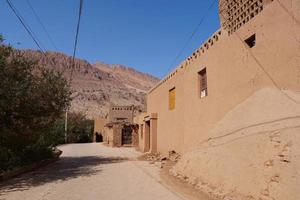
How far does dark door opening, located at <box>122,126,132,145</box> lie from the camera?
37219 millimetres

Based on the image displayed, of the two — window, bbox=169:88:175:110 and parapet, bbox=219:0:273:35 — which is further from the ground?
parapet, bbox=219:0:273:35

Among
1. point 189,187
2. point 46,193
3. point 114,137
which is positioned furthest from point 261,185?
point 114,137

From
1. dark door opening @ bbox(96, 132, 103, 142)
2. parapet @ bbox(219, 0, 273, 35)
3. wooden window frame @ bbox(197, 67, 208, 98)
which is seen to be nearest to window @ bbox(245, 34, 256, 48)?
parapet @ bbox(219, 0, 273, 35)

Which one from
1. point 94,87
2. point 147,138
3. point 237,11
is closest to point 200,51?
point 237,11

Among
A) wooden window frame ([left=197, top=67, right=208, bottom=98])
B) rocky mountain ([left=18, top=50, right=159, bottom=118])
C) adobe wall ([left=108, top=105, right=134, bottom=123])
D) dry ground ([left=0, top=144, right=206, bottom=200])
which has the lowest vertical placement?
dry ground ([left=0, top=144, right=206, bottom=200])

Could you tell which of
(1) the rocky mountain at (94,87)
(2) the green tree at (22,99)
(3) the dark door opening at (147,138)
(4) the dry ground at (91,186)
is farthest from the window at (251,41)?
(1) the rocky mountain at (94,87)

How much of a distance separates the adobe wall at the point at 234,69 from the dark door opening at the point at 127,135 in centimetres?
1738

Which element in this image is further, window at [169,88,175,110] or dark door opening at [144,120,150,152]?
dark door opening at [144,120,150,152]

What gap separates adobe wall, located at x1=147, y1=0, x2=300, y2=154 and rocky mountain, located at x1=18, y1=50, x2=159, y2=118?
40.2 meters

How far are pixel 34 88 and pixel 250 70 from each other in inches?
369

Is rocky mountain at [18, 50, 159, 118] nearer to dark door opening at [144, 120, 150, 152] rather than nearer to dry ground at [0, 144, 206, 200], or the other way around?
dark door opening at [144, 120, 150, 152]

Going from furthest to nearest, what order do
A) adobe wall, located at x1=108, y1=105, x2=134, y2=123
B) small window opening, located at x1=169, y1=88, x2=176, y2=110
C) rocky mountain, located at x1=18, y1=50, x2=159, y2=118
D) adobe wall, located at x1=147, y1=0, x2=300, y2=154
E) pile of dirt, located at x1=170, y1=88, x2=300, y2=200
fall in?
rocky mountain, located at x1=18, y1=50, x2=159, y2=118 < adobe wall, located at x1=108, y1=105, x2=134, y2=123 < small window opening, located at x1=169, y1=88, x2=176, y2=110 < adobe wall, located at x1=147, y1=0, x2=300, y2=154 < pile of dirt, located at x1=170, y1=88, x2=300, y2=200

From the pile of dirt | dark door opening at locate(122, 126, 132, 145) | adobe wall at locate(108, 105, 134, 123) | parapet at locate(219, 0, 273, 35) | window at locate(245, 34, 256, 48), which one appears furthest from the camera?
adobe wall at locate(108, 105, 134, 123)

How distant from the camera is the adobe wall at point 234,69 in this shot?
28.4 feet
